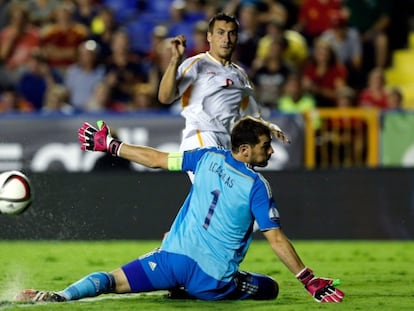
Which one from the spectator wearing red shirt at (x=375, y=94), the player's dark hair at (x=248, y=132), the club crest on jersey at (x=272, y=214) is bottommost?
the club crest on jersey at (x=272, y=214)

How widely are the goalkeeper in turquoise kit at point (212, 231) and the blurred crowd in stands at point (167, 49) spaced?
7.81 m

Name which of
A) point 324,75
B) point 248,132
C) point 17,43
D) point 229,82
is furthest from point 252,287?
point 17,43

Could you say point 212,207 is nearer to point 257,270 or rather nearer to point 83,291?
point 83,291

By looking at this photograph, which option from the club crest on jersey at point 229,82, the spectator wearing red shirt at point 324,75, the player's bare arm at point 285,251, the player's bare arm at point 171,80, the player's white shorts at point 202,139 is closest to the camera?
the player's bare arm at point 285,251

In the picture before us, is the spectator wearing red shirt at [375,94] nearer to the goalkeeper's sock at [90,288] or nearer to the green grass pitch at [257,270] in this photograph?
the green grass pitch at [257,270]

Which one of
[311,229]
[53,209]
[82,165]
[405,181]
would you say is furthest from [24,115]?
[405,181]

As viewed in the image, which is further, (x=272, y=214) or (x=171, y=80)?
(x=171, y=80)

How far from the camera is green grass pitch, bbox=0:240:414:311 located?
8.23 m

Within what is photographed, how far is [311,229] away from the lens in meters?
14.0

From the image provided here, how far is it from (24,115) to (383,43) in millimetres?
5950

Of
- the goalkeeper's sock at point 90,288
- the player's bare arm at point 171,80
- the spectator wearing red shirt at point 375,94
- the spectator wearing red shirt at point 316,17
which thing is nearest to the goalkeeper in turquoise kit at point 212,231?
the goalkeeper's sock at point 90,288

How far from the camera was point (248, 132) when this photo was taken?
7977 mm

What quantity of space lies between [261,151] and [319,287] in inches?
40.2

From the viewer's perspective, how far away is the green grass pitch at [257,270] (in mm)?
8227
